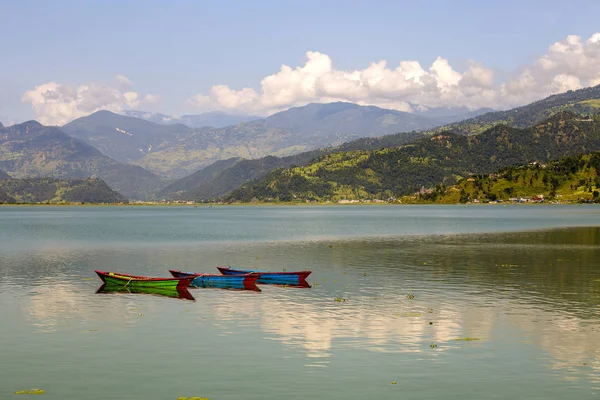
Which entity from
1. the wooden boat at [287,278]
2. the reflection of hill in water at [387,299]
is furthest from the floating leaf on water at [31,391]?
the wooden boat at [287,278]

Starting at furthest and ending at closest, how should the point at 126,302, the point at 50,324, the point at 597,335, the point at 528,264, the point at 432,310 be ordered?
1. the point at 528,264
2. the point at 126,302
3. the point at 432,310
4. the point at 50,324
5. the point at 597,335

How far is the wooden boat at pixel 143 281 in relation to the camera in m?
69.8

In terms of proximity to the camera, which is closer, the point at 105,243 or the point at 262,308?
the point at 262,308

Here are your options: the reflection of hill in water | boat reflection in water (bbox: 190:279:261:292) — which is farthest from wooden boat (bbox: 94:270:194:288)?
boat reflection in water (bbox: 190:279:261:292)

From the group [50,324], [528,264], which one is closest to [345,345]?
[50,324]

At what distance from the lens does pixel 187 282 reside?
69812 mm

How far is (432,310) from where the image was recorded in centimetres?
5984

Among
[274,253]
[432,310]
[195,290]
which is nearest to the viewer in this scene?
[432,310]

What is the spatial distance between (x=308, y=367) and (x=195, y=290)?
117ft

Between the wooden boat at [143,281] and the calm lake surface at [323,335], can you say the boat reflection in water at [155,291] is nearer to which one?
the wooden boat at [143,281]

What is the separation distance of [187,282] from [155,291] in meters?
4.08

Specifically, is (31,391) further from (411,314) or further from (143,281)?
(143,281)

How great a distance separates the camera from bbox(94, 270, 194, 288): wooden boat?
229 feet

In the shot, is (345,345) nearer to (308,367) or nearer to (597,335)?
(308,367)
